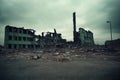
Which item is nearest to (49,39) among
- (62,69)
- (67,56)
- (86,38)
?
(86,38)

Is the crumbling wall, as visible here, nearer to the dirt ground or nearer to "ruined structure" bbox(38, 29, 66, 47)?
"ruined structure" bbox(38, 29, 66, 47)

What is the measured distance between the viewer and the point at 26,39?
40844 mm

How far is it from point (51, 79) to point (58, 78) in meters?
0.32

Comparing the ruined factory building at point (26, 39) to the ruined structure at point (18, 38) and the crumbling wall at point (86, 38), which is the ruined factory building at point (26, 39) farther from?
the crumbling wall at point (86, 38)

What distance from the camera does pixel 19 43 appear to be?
126ft

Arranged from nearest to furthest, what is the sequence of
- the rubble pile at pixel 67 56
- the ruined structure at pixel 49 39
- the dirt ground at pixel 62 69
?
the dirt ground at pixel 62 69, the rubble pile at pixel 67 56, the ruined structure at pixel 49 39

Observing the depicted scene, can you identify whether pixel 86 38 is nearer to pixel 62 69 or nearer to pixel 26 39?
pixel 26 39

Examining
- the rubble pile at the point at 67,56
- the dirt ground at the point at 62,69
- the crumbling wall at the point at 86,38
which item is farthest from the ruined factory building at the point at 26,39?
the dirt ground at the point at 62,69

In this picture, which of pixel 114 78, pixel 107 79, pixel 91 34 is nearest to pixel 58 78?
pixel 107 79

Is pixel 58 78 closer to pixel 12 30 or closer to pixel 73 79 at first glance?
pixel 73 79

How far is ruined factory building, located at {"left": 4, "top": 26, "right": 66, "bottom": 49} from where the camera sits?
3538cm

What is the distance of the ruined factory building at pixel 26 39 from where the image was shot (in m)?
35.4

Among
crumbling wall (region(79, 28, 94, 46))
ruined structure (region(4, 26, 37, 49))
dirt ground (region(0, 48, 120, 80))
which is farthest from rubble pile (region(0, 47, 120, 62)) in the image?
crumbling wall (region(79, 28, 94, 46))

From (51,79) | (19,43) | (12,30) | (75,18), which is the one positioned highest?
(75,18)
